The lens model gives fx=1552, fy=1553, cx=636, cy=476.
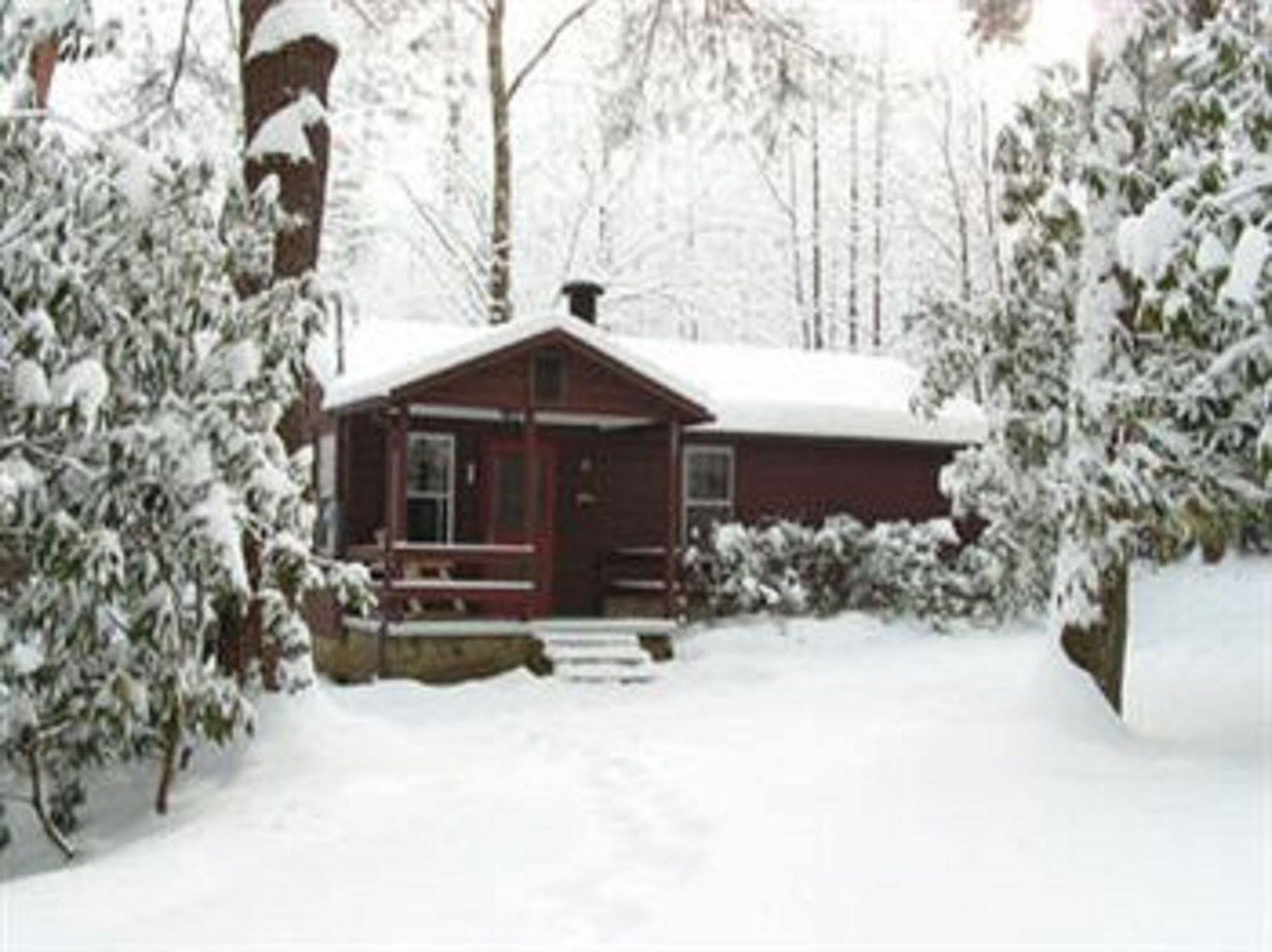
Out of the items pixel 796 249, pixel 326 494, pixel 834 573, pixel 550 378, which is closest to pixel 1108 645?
pixel 550 378

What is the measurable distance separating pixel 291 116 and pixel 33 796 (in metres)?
4.80

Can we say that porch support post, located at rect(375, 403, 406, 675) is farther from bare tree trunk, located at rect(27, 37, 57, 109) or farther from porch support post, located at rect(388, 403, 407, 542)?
bare tree trunk, located at rect(27, 37, 57, 109)

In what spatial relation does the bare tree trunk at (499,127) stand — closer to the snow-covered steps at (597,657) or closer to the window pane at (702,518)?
the window pane at (702,518)

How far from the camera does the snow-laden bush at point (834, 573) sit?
1944cm

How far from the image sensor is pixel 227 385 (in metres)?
8.72

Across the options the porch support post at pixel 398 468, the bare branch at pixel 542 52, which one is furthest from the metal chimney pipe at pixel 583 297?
the bare branch at pixel 542 52

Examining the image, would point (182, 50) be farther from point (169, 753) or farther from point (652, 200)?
point (652, 200)

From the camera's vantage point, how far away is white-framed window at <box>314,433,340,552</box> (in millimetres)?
19188

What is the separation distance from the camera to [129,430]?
823 cm

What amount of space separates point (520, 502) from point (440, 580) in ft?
9.44

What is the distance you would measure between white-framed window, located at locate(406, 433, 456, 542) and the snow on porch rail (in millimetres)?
1407

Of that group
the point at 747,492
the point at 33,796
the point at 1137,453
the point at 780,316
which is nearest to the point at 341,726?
the point at 33,796

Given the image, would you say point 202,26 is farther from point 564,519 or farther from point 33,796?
point 33,796

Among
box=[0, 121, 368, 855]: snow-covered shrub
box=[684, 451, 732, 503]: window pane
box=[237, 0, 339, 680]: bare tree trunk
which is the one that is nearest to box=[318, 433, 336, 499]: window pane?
box=[684, 451, 732, 503]: window pane
